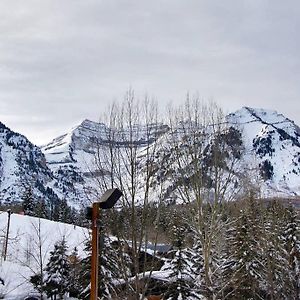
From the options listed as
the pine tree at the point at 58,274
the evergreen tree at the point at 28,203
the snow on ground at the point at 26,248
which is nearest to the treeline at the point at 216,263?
the pine tree at the point at 58,274

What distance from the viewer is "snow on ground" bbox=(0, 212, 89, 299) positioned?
2872cm

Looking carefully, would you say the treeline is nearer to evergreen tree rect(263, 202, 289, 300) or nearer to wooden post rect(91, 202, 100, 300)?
evergreen tree rect(263, 202, 289, 300)

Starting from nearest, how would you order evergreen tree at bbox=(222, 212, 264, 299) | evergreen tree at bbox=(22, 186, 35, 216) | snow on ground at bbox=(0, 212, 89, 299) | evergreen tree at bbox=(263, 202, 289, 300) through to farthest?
evergreen tree at bbox=(263, 202, 289, 300)
evergreen tree at bbox=(222, 212, 264, 299)
snow on ground at bbox=(0, 212, 89, 299)
evergreen tree at bbox=(22, 186, 35, 216)

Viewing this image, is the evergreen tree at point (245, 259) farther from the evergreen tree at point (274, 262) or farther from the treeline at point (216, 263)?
the evergreen tree at point (274, 262)

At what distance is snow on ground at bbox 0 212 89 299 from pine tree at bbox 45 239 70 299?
907 mm

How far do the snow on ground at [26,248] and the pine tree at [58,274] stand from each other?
0.91 meters

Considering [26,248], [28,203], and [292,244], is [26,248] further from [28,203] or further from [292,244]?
[28,203]

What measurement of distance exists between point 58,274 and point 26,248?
29.9 feet

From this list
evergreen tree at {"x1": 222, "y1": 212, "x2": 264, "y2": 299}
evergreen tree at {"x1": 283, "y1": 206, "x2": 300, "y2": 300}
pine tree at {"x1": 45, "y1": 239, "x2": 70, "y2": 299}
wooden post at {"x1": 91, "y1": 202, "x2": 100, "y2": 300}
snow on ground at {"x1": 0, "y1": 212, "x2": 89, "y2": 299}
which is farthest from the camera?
snow on ground at {"x1": 0, "y1": 212, "x2": 89, "y2": 299}

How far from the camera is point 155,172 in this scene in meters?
14.5

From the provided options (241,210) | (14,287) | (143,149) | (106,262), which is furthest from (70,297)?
(143,149)

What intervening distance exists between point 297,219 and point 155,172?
1762 centimetres

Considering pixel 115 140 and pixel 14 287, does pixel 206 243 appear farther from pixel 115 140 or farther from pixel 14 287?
pixel 14 287

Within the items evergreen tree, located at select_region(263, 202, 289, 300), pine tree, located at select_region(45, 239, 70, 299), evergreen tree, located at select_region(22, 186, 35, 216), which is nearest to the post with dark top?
evergreen tree, located at select_region(263, 202, 289, 300)
